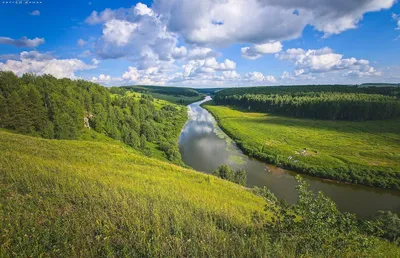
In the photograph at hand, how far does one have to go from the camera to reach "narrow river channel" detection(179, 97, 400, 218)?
30805 mm

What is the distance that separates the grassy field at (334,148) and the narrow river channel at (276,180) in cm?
227

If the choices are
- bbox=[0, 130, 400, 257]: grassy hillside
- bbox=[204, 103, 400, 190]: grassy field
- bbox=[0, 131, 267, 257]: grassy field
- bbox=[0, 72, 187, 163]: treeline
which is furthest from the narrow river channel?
bbox=[0, 131, 267, 257]: grassy field

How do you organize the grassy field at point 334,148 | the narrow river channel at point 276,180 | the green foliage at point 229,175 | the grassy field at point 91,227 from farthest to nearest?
the grassy field at point 334,148, the green foliage at point 229,175, the narrow river channel at point 276,180, the grassy field at point 91,227

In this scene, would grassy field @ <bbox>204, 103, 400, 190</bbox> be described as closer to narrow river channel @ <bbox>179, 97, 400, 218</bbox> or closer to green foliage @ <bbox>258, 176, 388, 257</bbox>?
narrow river channel @ <bbox>179, 97, 400, 218</bbox>

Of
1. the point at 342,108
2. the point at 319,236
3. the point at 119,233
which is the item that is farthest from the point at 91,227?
the point at 342,108

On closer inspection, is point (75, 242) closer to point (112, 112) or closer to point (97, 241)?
point (97, 241)

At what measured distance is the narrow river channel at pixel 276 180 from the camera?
A: 30805mm

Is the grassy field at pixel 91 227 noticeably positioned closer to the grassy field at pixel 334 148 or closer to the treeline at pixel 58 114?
the treeline at pixel 58 114

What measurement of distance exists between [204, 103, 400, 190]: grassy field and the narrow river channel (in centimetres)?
227

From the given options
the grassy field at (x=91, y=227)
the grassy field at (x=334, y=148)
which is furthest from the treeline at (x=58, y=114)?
the grassy field at (x=91, y=227)

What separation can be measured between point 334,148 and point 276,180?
26.1 meters

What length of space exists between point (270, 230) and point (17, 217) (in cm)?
752

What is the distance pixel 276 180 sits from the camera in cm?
3803

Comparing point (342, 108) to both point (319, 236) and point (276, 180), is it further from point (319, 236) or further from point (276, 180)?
point (319, 236)
